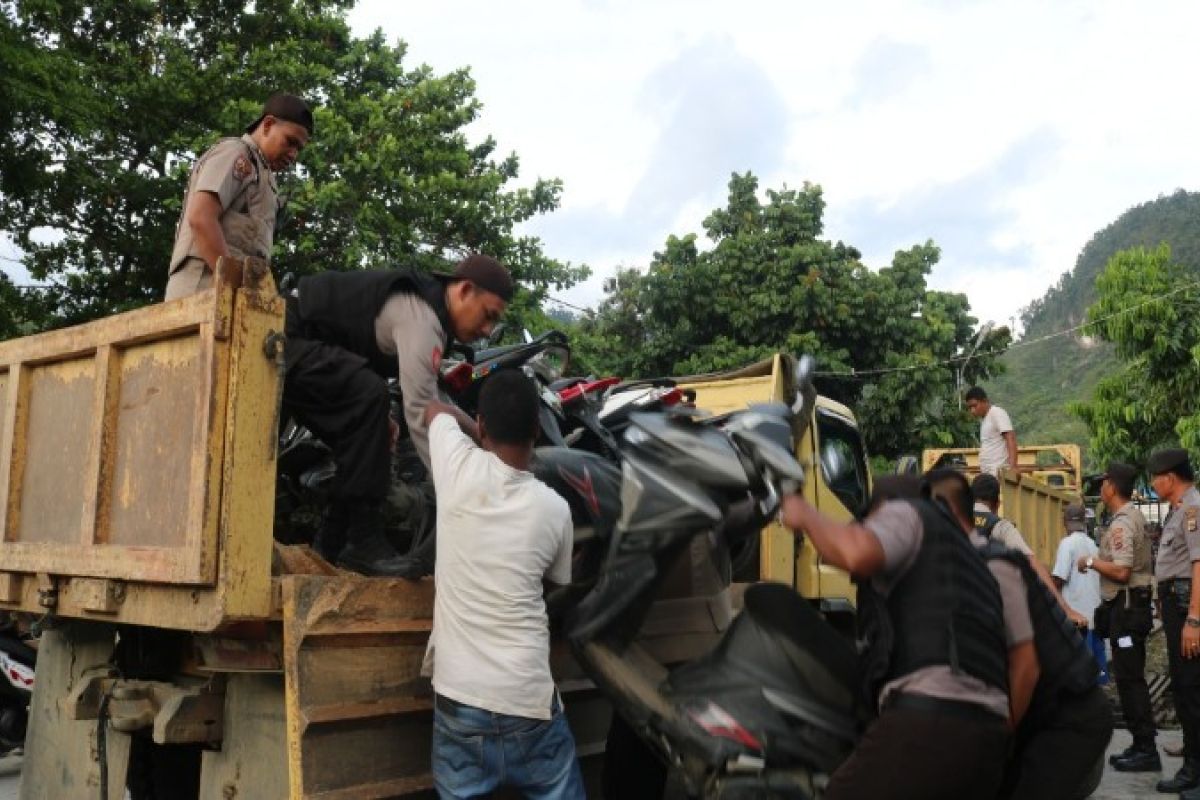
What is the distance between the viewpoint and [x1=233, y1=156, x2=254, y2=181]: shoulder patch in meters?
3.59

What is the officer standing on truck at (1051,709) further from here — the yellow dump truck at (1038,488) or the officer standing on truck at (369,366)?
the yellow dump truck at (1038,488)

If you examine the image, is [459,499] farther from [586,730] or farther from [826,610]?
[826,610]

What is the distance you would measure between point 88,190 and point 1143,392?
1606 centimetres

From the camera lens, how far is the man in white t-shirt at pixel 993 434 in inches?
346

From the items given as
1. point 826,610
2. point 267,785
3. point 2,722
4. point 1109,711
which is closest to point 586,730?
point 267,785

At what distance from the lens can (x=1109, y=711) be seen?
293 cm

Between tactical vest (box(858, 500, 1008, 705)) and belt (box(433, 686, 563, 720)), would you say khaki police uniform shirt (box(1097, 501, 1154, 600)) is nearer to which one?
tactical vest (box(858, 500, 1008, 705))

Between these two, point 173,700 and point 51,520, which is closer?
point 173,700

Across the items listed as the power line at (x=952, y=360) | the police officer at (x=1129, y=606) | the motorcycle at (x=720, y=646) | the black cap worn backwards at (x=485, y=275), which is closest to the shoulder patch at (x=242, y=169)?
the black cap worn backwards at (x=485, y=275)

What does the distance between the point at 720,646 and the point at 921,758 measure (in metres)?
0.67

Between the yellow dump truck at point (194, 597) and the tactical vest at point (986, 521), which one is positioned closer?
the yellow dump truck at point (194, 597)

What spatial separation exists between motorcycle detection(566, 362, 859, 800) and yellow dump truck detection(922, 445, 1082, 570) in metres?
5.34

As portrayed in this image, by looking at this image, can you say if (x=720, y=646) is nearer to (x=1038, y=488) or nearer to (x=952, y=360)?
(x=1038, y=488)

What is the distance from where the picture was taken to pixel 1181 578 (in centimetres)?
565
